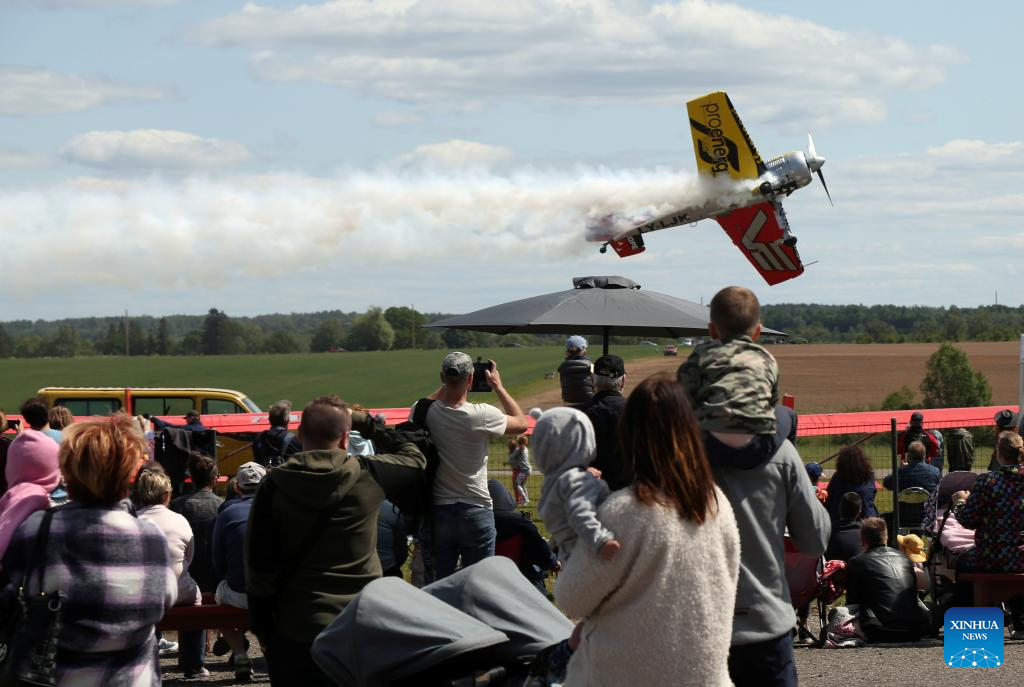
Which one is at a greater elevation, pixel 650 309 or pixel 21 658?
pixel 650 309

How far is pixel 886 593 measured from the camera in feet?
26.4

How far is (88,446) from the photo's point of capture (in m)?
4.10

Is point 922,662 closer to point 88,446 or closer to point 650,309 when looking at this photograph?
point 650,309

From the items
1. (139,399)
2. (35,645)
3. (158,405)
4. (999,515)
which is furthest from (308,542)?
(158,405)

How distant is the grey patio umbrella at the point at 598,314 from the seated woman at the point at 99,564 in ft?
18.8

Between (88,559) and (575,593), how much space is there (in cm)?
159

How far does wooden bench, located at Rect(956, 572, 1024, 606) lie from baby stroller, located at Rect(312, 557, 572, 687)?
4279mm

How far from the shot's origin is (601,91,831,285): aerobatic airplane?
84.2 feet

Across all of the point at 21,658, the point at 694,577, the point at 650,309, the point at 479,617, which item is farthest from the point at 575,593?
the point at 650,309

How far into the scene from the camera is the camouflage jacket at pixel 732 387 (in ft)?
13.3

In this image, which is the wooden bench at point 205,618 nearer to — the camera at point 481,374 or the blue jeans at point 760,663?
the camera at point 481,374

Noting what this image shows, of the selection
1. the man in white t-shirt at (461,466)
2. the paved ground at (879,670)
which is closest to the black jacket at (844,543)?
the paved ground at (879,670)

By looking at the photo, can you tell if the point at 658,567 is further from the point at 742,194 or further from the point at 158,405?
the point at 742,194

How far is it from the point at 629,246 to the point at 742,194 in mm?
2573
